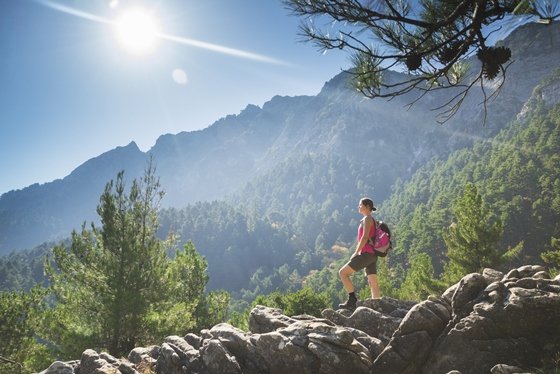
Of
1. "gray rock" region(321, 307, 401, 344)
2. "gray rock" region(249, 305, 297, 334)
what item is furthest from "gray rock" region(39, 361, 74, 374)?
"gray rock" region(321, 307, 401, 344)

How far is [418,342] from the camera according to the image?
5.76m

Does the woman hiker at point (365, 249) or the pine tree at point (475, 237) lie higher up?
the woman hiker at point (365, 249)

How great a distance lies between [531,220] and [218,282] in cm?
12602

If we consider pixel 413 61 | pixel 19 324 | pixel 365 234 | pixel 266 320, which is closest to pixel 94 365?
pixel 266 320

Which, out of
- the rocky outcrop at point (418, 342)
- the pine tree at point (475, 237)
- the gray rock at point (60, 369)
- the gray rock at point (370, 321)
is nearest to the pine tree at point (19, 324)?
the gray rock at point (60, 369)

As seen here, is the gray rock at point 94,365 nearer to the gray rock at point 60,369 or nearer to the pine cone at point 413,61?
the gray rock at point 60,369

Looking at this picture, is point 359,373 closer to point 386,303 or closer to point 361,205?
point 386,303

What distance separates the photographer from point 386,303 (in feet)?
26.7

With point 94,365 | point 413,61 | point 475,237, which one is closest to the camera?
point 413,61

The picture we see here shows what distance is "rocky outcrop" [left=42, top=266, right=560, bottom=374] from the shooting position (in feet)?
16.9

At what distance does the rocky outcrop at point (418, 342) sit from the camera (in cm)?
516

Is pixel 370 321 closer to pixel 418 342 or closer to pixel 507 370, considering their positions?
pixel 418 342

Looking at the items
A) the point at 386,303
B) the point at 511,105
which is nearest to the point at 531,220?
the point at 386,303

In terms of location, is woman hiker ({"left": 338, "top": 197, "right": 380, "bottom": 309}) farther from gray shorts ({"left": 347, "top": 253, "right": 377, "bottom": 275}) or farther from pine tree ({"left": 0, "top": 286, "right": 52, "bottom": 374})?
pine tree ({"left": 0, "top": 286, "right": 52, "bottom": 374})
